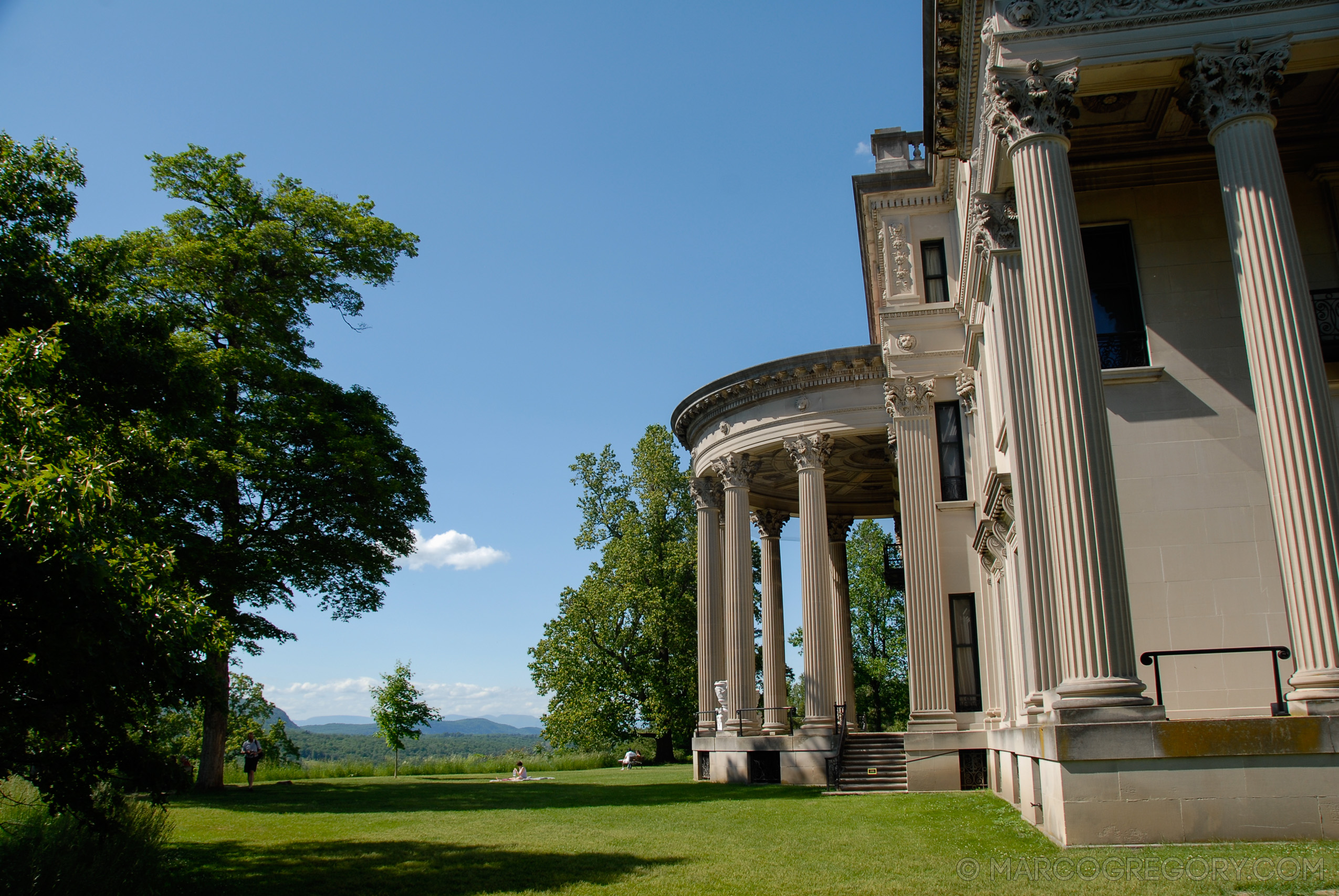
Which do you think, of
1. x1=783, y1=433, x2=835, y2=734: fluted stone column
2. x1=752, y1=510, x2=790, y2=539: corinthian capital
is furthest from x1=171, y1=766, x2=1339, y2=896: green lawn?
x1=752, y1=510, x2=790, y2=539: corinthian capital

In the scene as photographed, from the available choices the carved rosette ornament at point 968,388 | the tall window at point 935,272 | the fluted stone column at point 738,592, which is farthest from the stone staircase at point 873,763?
the tall window at point 935,272

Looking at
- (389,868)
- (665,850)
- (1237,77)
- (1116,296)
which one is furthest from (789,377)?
(389,868)

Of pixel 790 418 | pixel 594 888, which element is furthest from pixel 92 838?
pixel 790 418

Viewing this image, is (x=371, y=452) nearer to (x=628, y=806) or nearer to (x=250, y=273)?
(x=250, y=273)

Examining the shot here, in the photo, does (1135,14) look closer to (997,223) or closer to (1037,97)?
(1037,97)

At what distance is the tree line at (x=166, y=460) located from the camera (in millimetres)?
7219

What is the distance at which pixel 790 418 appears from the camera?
30438 mm

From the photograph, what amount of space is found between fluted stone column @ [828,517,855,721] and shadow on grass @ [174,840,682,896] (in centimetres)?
1902

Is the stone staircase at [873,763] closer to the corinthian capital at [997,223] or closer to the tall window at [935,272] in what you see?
the tall window at [935,272]

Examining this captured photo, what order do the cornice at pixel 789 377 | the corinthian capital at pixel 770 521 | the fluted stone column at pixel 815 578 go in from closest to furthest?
the fluted stone column at pixel 815 578
the cornice at pixel 789 377
the corinthian capital at pixel 770 521

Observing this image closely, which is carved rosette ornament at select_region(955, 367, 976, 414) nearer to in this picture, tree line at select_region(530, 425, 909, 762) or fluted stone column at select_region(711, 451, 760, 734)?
fluted stone column at select_region(711, 451, 760, 734)

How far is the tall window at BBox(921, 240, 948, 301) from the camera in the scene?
27172mm

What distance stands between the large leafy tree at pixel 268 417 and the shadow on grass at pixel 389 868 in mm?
11228

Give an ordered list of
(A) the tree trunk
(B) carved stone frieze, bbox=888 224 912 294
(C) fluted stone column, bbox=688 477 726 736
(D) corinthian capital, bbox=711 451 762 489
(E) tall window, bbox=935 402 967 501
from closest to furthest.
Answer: (A) the tree trunk
(E) tall window, bbox=935 402 967 501
(B) carved stone frieze, bbox=888 224 912 294
(D) corinthian capital, bbox=711 451 762 489
(C) fluted stone column, bbox=688 477 726 736
